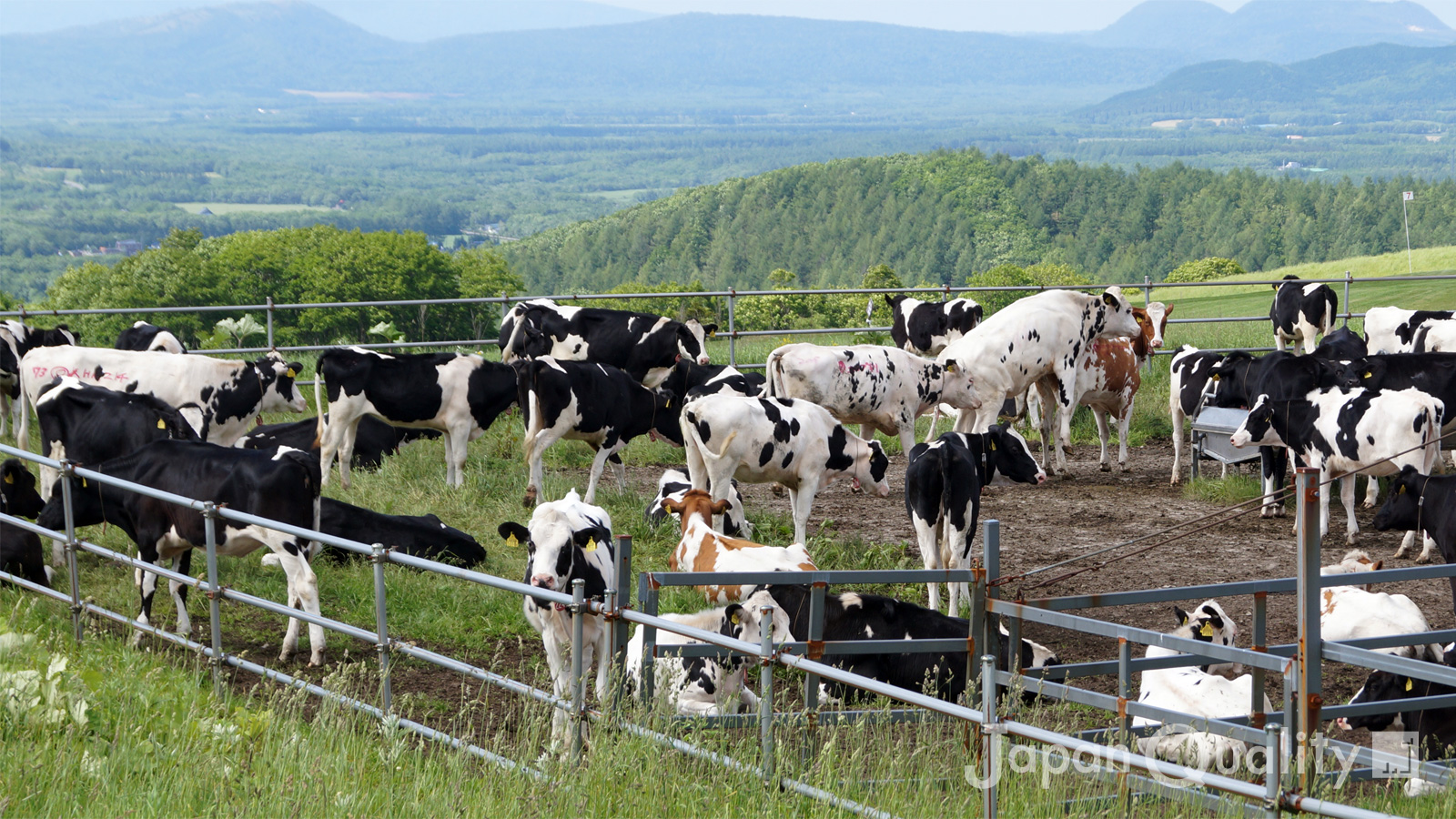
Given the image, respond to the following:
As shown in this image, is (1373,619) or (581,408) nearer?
(1373,619)

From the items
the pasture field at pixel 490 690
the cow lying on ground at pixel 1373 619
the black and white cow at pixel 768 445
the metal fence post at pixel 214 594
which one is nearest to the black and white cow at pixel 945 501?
the pasture field at pixel 490 690

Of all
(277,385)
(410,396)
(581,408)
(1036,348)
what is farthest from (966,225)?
(581,408)

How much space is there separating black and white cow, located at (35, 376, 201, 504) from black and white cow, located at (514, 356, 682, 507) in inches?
113

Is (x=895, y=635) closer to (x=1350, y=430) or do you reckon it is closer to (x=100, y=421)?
(x=1350, y=430)

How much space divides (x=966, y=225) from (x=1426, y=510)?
146 metres

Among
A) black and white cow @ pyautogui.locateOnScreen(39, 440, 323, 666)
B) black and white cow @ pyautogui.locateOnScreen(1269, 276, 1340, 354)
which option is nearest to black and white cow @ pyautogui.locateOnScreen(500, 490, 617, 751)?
black and white cow @ pyautogui.locateOnScreen(39, 440, 323, 666)

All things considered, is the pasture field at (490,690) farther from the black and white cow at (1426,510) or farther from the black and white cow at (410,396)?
the black and white cow at (1426,510)

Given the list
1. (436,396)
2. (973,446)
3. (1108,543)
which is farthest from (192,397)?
(1108,543)

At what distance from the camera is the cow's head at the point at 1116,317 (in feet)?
47.6

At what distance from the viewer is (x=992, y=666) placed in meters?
4.13

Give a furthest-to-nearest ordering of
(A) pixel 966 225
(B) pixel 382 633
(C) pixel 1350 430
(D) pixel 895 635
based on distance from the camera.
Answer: (A) pixel 966 225
(C) pixel 1350 430
(D) pixel 895 635
(B) pixel 382 633

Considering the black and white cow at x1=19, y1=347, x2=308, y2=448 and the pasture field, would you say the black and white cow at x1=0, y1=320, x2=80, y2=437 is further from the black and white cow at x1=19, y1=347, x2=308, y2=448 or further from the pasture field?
the pasture field

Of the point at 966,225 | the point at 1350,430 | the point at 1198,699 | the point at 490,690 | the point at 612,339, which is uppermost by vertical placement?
the point at 966,225

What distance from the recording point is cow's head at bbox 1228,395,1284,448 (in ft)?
37.2
